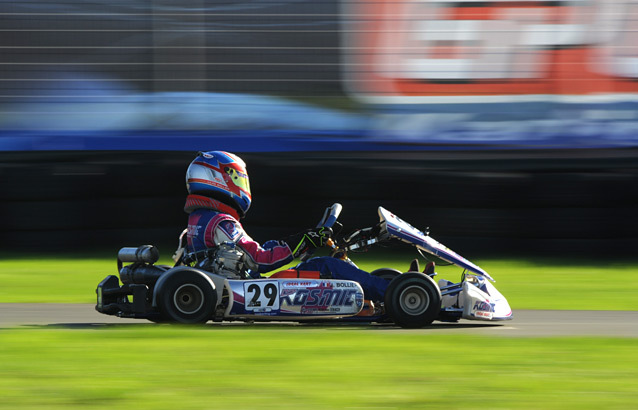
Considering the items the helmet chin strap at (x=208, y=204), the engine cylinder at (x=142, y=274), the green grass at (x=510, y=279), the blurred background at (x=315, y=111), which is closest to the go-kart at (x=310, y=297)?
the engine cylinder at (x=142, y=274)

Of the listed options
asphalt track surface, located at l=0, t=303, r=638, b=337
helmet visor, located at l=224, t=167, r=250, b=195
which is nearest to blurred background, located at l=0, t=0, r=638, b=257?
asphalt track surface, located at l=0, t=303, r=638, b=337

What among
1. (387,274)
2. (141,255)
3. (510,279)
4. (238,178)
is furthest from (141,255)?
(510,279)

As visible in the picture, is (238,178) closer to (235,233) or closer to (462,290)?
(235,233)

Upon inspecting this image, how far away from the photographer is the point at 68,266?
9.55m

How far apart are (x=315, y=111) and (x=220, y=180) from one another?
3.80 meters

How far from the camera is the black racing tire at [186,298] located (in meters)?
6.02

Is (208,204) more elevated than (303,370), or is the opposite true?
(208,204)

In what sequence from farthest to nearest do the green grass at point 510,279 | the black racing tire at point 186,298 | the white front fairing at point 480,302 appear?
the green grass at point 510,279 → the white front fairing at point 480,302 → the black racing tire at point 186,298

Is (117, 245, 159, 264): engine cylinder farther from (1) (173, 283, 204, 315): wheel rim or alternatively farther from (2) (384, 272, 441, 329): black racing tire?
(2) (384, 272, 441, 329): black racing tire

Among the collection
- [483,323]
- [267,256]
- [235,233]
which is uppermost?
[235,233]

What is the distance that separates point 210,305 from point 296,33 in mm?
4740

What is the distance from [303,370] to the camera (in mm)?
Result: 4461

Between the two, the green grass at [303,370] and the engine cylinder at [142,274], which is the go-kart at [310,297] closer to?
the engine cylinder at [142,274]

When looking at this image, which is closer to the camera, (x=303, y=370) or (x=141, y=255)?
(x=303, y=370)
